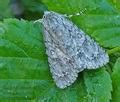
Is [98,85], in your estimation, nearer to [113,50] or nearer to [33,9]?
[113,50]

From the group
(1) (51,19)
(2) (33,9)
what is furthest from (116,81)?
(2) (33,9)

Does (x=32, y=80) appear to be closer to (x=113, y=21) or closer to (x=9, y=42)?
(x=9, y=42)

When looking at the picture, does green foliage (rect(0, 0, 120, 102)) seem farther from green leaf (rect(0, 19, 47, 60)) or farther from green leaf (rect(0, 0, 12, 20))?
green leaf (rect(0, 0, 12, 20))

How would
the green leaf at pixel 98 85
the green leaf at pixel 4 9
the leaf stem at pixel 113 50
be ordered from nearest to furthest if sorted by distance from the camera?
the green leaf at pixel 98 85 → the leaf stem at pixel 113 50 → the green leaf at pixel 4 9

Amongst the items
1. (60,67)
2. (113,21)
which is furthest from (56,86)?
(113,21)

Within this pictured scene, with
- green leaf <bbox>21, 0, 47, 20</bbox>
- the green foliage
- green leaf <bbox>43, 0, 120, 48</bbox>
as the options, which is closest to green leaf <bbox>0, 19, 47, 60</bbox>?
the green foliage

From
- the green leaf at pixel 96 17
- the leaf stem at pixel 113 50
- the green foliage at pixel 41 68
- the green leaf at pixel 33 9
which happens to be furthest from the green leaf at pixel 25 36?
the green leaf at pixel 33 9

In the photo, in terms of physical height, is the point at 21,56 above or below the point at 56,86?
above

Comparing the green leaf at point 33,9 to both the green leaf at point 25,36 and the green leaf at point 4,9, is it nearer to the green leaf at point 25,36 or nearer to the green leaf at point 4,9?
the green leaf at point 4,9
